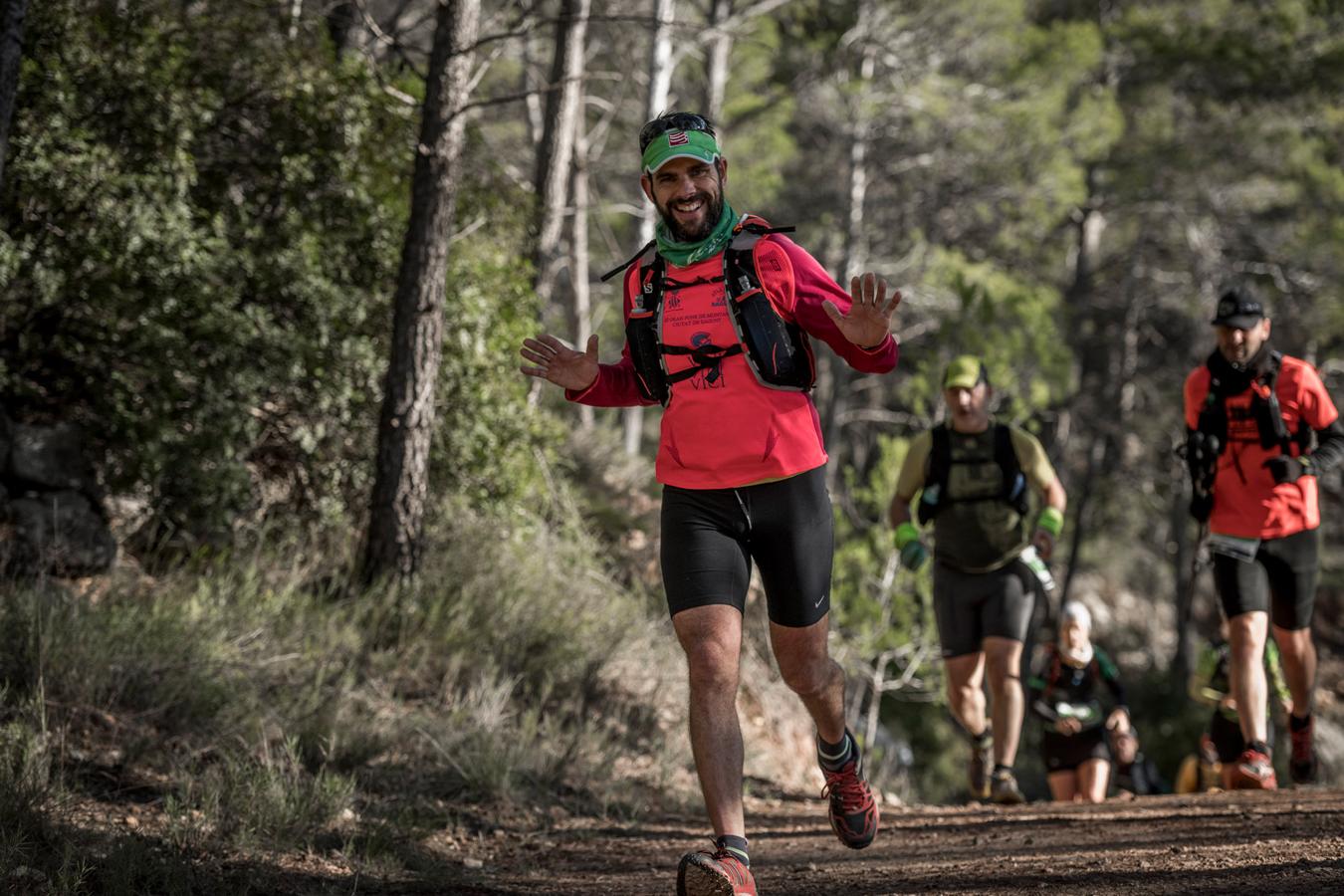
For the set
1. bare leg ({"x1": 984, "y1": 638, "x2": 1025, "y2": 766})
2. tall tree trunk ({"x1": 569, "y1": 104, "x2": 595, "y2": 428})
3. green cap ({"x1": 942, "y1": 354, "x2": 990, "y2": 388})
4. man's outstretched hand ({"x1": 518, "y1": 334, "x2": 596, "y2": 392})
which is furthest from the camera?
tall tree trunk ({"x1": 569, "y1": 104, "x2": 595, "y2": 428})

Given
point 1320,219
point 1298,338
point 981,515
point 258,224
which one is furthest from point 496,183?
point 1298,338

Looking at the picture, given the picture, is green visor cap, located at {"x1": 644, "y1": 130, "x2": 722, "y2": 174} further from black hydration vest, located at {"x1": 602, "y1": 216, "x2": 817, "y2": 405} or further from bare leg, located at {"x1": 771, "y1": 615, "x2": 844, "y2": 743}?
bare leg, located at {"x1": 771, "y1": 615, "x2": 844, "y2": 743}

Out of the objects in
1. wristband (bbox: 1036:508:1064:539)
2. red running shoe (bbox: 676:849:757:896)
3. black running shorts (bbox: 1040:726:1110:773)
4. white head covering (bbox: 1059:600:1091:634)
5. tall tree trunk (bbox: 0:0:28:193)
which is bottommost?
black running shorts (bbox: 1040:726:1110:773)

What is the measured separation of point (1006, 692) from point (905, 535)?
114cm

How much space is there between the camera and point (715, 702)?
409cm

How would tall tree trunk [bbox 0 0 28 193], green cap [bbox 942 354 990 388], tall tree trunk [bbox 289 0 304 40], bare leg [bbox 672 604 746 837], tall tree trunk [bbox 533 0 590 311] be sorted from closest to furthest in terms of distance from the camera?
bare leg [bbox 672 604 746 837] → tall tree trunk [bbox 0 0 28 193] → green cap [bbox 942 354 990 388] → tall tree trunk [bbox 289 0 304 40] → tall tree trunk [bbox 533 0 590 311]

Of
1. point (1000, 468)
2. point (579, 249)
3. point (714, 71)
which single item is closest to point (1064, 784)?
point (1000, 468)

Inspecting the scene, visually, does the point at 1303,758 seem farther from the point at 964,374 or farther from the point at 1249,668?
the point at 964,374

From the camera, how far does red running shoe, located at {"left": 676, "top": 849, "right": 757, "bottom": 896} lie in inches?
145

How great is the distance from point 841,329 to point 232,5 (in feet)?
20.7

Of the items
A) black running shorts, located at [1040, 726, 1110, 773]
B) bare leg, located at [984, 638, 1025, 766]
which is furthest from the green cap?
black running shorts, located at [1040, 726, 1110, 773]

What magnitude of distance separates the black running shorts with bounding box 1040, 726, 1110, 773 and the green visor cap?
6.32 m

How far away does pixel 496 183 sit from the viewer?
10109mm

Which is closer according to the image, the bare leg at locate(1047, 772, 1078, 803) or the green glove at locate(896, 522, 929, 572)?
the green glove at locate(896, 522, 929, 572)
